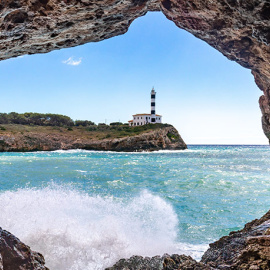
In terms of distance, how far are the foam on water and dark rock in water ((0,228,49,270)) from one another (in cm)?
151

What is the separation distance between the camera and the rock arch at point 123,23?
4.63 meters

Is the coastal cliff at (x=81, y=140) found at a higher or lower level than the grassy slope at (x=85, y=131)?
lower

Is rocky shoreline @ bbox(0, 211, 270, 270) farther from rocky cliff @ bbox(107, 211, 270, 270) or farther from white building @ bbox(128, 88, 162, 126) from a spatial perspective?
white building @ bbox(128, 88, 162, 126)

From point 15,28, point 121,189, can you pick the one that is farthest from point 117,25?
point 121,189

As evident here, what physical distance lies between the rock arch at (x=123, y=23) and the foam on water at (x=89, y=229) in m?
5.42

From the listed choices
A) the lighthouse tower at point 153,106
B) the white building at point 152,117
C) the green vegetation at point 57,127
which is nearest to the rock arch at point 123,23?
the green vegetation at point 57,127

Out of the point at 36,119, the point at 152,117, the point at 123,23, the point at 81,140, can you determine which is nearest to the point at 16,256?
the point at 123,23

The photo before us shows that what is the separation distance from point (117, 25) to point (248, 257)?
20.1 ft

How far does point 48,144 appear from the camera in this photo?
69.2 m

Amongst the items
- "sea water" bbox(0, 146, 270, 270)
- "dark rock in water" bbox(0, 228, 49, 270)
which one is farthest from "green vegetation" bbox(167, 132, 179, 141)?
"dark rock in water" bbox(0, 228, 49, 270)

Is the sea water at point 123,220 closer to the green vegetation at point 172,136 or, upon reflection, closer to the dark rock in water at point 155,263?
the dark rock in water at point 155,263

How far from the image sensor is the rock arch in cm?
463

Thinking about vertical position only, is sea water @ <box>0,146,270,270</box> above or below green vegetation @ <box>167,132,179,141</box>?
below

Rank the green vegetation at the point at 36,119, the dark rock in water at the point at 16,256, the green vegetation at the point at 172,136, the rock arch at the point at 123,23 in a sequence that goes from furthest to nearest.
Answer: the green vegetation at the point at 36,119 < the green vegetation at the point at 172,136 < the rock arch at the point at 123,23 < the dark rock in water at the point at 16,256
